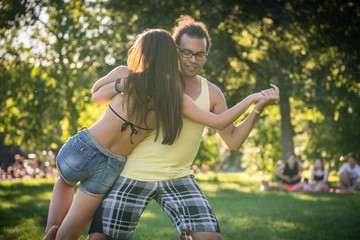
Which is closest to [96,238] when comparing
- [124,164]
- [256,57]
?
[124,164]

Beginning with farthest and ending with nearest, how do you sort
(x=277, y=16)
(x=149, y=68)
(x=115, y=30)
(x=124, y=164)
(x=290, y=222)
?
(x=115, y=30)
(x=277, y=16)
(x=290, y=222)
(x=124, y=164)
(x=149, y=68)

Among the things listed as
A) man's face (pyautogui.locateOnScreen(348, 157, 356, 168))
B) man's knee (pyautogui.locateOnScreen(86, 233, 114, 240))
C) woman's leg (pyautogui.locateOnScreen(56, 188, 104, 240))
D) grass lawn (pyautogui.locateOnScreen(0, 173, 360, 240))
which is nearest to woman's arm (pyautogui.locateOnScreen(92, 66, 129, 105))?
woman's leg (pyautogui.locateOnScreen(56, 188, 104, 240))

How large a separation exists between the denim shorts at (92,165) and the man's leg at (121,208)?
0.08m

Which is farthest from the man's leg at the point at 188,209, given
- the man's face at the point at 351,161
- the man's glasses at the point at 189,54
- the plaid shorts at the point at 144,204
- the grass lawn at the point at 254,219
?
the man's face at the point at 351,161

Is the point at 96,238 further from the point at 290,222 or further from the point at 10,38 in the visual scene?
the point at 10,38

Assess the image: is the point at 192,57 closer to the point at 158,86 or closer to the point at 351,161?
the point at 158,86

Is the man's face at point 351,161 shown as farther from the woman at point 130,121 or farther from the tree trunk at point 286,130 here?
the woman at point 130,121

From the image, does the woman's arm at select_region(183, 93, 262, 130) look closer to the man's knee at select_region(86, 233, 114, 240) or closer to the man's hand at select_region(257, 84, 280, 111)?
the man's hand at select_region(257, 84, 280, 111)

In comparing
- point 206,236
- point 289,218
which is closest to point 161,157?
point 206,236

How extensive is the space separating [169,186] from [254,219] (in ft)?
16.4

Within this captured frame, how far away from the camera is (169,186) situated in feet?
9.79

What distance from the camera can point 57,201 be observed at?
3.22 m

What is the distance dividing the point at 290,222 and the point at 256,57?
8.71 metres

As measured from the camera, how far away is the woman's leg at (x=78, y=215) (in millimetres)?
2879
